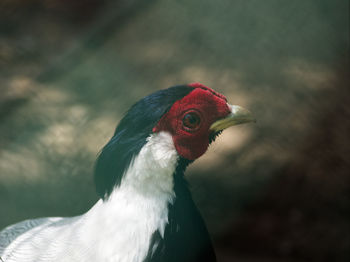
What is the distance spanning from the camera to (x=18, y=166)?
1223mm

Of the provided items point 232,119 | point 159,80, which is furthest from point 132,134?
point 159,80

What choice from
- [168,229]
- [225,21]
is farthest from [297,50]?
[168,229]

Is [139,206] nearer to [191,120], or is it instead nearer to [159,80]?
[191,120]

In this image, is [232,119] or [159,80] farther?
[159,80]

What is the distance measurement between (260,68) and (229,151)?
11.4 inches

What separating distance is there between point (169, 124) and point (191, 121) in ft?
0.17

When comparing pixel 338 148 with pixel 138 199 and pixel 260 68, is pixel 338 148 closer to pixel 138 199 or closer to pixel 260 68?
pixel 260 68

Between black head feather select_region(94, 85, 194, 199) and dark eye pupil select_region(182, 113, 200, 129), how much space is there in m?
0.05

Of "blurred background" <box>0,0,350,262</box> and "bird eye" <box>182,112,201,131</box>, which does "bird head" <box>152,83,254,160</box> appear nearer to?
"bird eye" <box>182,112,201,131</box>

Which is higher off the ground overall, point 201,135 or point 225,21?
point 225,21

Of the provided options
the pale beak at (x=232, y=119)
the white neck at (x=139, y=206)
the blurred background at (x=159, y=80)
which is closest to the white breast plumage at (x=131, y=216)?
the white neck at (x=139, y=206)

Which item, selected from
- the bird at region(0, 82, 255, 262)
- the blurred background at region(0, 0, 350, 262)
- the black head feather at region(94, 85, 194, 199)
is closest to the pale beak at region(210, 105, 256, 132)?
the bird at region(0, 82, 255, 262)

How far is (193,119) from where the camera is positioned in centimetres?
87

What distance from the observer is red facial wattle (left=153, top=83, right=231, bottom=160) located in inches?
33.4
